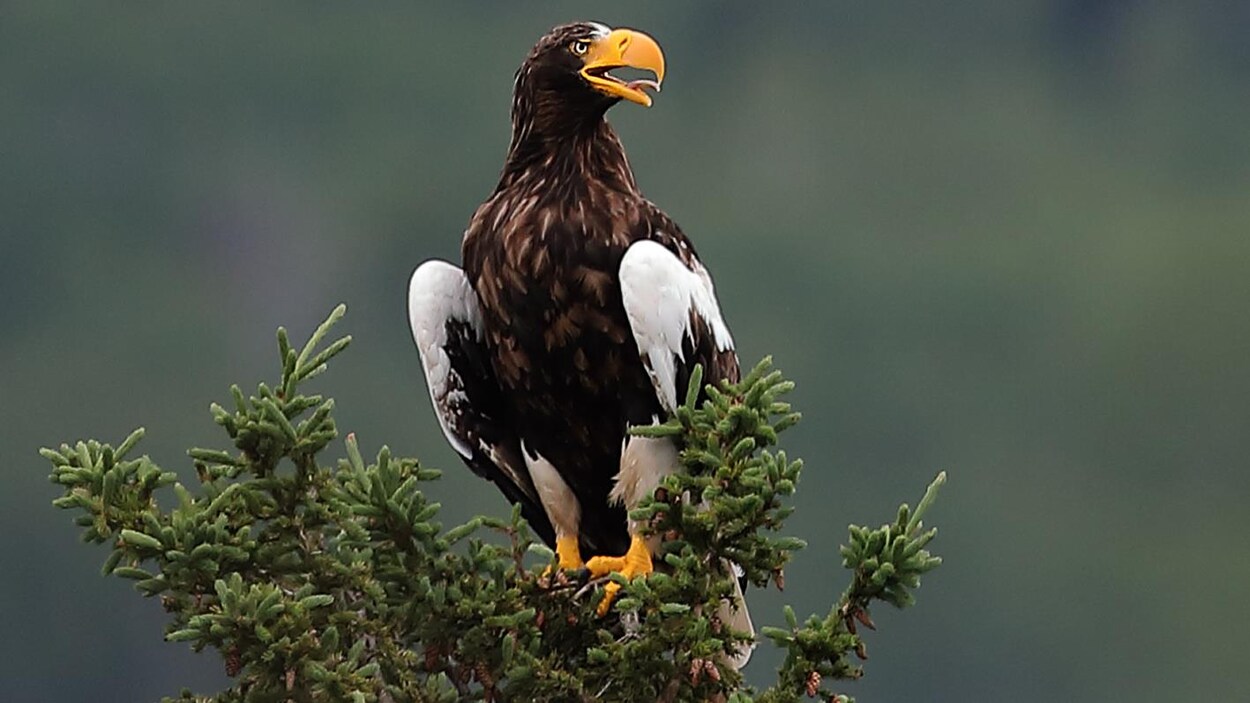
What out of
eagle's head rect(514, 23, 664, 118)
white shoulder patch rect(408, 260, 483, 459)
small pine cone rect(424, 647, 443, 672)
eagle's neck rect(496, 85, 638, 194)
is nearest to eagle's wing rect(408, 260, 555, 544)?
white shoulder patch rect(408, 260, 483, 459)

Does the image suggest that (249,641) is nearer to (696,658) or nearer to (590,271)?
(696,658)

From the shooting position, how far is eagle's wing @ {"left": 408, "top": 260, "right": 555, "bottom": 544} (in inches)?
117

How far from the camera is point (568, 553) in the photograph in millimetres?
2998

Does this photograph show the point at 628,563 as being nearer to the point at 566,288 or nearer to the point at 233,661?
the point at 566,288

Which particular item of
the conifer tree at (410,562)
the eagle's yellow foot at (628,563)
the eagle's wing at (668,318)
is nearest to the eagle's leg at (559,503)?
the eagle's yellow foot at (628,563)

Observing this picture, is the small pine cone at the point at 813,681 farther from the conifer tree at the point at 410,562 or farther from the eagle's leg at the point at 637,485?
the eagle's leg at the point at 637,485

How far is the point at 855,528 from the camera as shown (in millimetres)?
2377

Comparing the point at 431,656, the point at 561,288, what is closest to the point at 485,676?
the point at 431,656

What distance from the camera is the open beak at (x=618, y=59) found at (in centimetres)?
280

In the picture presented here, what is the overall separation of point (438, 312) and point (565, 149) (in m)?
0.37

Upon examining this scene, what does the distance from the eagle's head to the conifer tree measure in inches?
25.7

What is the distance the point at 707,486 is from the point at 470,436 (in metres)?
0.84

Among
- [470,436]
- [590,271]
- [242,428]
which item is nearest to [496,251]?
[590,271]

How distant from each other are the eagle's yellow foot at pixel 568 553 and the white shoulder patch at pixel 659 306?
368mm
